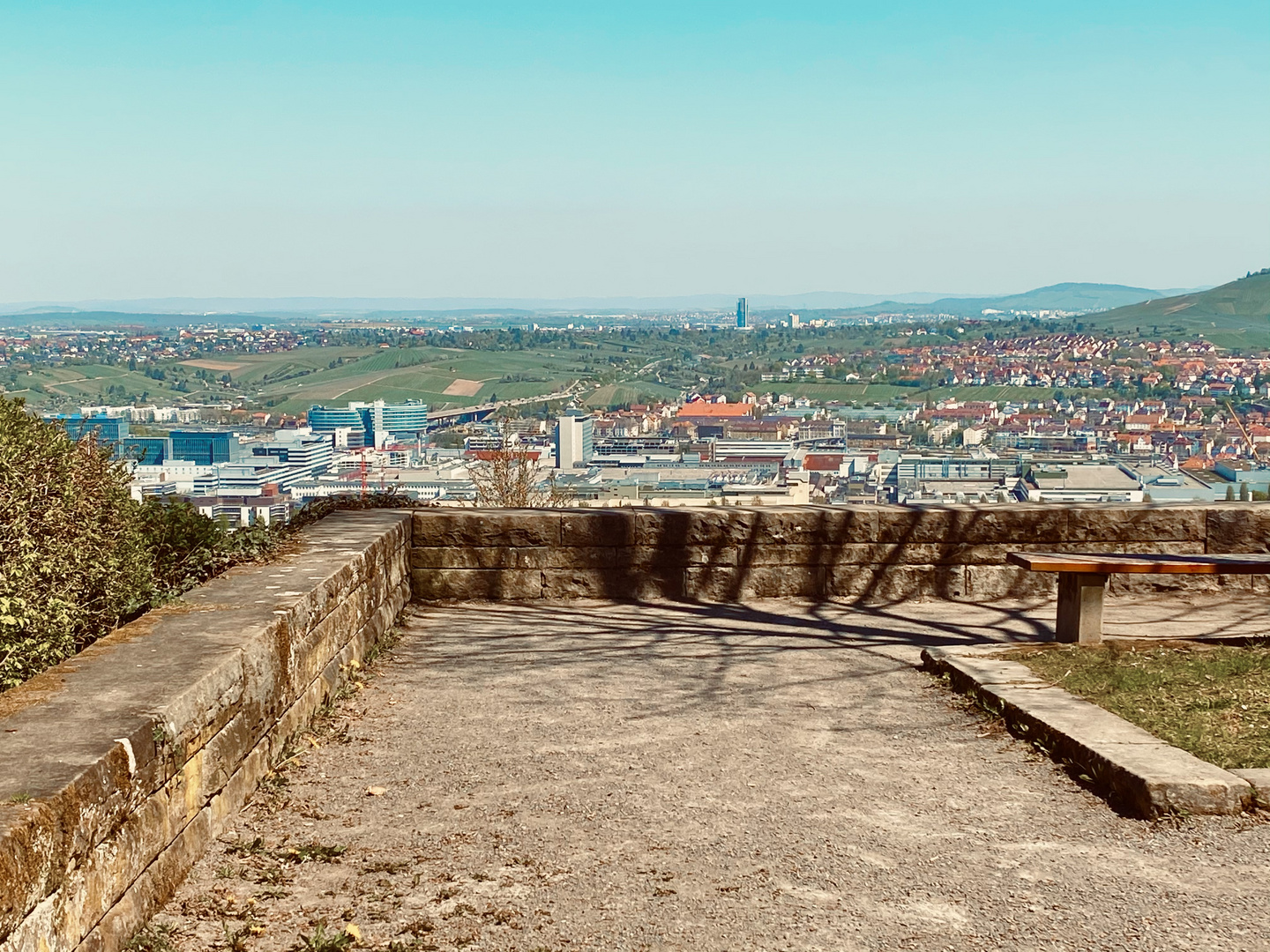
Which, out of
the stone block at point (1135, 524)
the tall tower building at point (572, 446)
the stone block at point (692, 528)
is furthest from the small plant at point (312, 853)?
the tall tower building at point (572, 446)

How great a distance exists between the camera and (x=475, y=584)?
27.1 feet

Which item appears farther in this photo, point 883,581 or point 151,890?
point 883,581

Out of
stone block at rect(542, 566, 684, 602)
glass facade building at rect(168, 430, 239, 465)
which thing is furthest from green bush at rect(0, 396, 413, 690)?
glass facade building at rect(168, 430, 239, 465)

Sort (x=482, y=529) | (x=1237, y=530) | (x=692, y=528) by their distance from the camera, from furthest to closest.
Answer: (x=1237, y=530), (x=692, y=528), (x=482, y=529)

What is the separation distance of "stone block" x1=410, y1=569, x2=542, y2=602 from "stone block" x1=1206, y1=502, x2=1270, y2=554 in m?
4.67

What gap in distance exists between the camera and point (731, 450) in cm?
2358

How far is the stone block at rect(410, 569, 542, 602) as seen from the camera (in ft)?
26.9

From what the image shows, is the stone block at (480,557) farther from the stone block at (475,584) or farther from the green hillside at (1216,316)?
the green hillside at (1216,316)

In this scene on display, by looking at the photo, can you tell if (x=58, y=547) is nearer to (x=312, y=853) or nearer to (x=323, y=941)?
(x=312, y=853)

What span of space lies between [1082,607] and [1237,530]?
106 inches

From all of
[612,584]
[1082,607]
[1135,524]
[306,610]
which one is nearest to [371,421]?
[612,584]

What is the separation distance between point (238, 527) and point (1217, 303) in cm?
9081

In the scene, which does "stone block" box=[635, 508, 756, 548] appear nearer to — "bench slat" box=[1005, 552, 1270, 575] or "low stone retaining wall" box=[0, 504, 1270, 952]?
"low stone retaining wall" box=[0, 504, 1270, 952]

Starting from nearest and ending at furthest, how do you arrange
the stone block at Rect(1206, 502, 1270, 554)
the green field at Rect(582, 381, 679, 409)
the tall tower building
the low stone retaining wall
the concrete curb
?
1. the low stone retaining wall
2. the concrete curb
3. the stone block at Rect(1206, 502, 1270, 554)
4. the tall tower building
5. the green field at Rect(582, 381, 679, 409)
